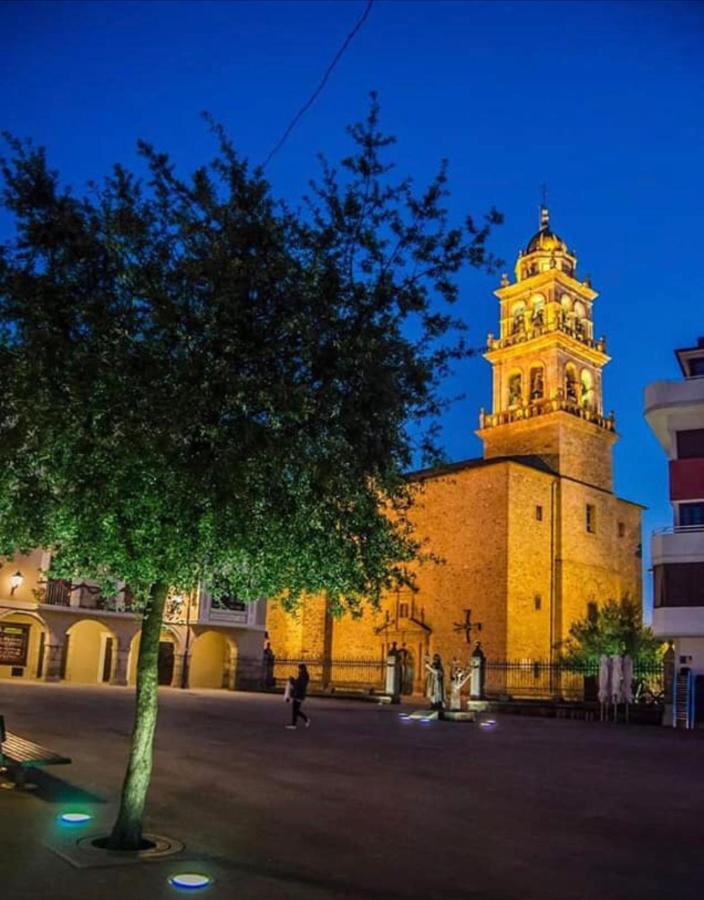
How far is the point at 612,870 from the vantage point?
7.31 metres

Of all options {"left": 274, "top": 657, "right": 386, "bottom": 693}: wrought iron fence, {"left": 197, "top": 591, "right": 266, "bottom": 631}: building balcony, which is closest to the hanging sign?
{"left": 197, "top": 591, "right": 266, "bottom": 631}: building balcony

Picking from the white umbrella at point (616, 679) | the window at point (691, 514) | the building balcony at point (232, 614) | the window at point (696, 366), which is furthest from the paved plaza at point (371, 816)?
the building balcony at point (232, 614)

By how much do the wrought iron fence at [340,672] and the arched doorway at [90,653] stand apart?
12.0 m

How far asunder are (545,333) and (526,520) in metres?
11.7

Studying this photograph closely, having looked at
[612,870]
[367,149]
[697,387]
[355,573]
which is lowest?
[612,870]

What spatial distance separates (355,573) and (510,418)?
151 feet

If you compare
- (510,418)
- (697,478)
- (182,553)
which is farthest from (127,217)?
(510,418)

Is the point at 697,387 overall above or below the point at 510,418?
below

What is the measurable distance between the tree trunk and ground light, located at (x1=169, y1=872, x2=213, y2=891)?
0.88 meters

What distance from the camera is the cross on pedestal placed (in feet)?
150

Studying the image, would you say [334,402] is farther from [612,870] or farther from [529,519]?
[529,519]

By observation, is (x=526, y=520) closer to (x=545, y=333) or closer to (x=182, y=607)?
(x=545, y=333)

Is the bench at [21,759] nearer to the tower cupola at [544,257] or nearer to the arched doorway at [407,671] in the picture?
the arched doorway at [407,671]

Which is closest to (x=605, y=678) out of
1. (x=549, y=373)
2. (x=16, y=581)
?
(x=16, y=581)
